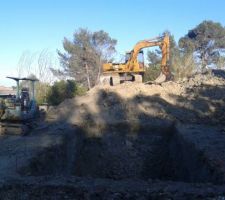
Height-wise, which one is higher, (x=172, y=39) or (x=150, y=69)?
(x=172, y=39)

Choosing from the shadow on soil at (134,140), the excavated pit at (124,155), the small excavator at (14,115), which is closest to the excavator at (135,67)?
the shadow on soil at (134,140)

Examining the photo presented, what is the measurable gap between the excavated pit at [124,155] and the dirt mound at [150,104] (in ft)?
3.20

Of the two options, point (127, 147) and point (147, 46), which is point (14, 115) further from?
point (147, 46)

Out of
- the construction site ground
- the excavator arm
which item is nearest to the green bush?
the excavator arm

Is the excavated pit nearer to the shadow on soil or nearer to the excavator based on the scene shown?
the shadow on soil

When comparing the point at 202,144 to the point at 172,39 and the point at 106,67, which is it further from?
the point at 172,39

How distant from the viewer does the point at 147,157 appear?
18.3 metres

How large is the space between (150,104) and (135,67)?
627cm

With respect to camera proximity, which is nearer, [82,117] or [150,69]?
[82,117]

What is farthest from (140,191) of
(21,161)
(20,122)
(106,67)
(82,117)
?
(106,67)

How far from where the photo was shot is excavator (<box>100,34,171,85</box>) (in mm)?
27234

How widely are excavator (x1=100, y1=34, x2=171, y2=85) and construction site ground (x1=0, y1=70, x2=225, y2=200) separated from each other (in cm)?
290

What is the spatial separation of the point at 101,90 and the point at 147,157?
6525 mm

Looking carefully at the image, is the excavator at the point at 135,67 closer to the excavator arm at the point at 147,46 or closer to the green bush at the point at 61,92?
the excavator arm at the point at 147,46
